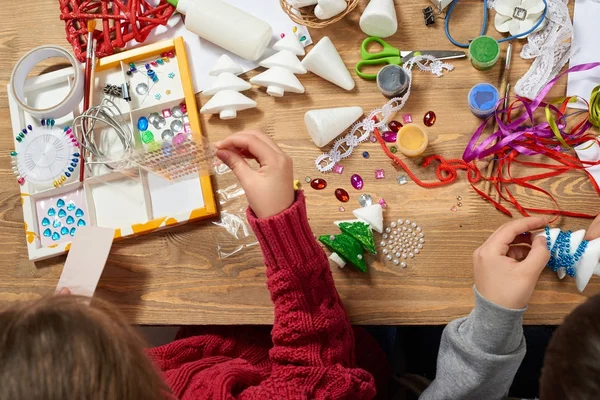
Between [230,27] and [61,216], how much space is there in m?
0.46

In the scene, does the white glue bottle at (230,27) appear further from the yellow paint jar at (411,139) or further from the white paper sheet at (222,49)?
the yellow paint jar at (411,139)

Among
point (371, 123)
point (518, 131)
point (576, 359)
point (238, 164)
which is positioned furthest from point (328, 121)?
point (576, 359)

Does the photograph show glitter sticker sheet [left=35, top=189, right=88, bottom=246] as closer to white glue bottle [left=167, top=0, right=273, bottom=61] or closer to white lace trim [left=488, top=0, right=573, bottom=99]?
white glue bottle [left=167, top=0, right=273, bottom=61]

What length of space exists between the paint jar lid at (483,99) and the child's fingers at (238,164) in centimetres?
38

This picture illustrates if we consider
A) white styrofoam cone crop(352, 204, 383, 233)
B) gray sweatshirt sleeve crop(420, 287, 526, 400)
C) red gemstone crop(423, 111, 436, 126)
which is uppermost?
red gemstone crop(423, 111, 436, 126)

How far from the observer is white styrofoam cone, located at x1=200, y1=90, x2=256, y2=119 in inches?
36.5

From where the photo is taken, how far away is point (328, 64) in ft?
3.00

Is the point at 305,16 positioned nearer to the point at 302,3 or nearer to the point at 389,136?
the point at 302,3

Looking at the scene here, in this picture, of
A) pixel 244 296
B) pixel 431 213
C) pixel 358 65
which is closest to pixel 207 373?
pixel 244 296

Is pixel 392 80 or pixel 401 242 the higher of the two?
pixel 392 80

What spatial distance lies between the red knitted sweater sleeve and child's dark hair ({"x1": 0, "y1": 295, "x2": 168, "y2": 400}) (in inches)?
9.6

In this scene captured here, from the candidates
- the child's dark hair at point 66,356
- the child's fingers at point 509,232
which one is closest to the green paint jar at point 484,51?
the child's fingers at point 509,232

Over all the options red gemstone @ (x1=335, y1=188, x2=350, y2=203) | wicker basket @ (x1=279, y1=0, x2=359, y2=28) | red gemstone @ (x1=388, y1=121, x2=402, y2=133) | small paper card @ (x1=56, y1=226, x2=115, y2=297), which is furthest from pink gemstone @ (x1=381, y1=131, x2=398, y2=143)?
small paper card @ (x1=56, y1=226, x2=115, y2=297)

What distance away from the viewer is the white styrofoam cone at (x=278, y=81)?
0.92 meters
